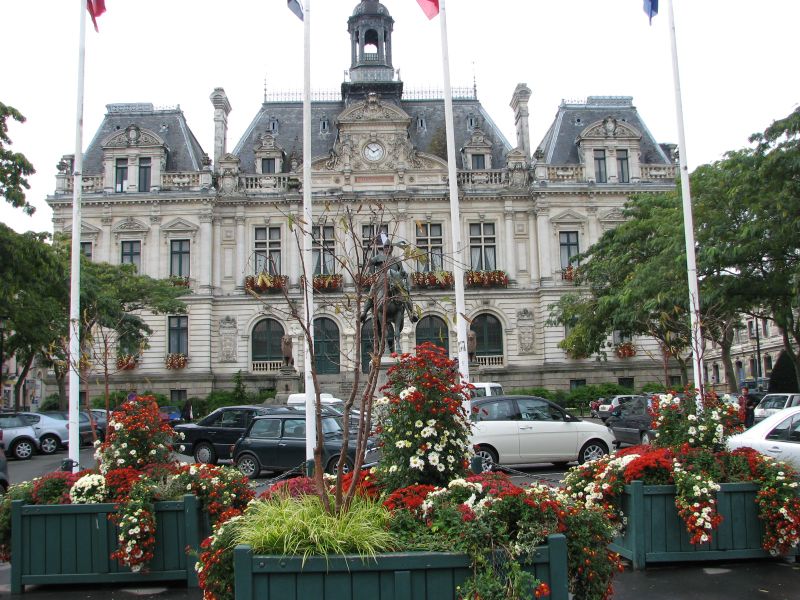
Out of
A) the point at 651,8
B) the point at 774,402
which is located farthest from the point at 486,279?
→ the point at 651,8

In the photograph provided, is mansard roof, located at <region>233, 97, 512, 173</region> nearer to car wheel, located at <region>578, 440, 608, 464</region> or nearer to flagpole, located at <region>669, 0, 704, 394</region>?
flagpole, located at <region>669, 0, 704, 394</region>

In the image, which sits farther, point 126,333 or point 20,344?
point 126,333

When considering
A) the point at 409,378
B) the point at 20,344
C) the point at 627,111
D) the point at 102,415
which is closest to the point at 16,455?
the point at 102,415

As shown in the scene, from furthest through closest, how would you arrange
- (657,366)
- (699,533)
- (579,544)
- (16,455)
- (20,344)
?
(657,366), (20,344), (16,455), (699,533), (579,544)

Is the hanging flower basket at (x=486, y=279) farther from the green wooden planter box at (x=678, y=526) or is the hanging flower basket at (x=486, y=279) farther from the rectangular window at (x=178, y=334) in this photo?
the green wooden planter box at (x=678, y=526)

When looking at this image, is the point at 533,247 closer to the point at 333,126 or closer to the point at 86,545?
the point at 333,126

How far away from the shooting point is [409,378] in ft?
26.8

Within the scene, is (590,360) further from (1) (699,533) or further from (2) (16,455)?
(1) (699,533)

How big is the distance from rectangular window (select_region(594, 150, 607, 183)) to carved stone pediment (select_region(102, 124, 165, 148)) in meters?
25.2

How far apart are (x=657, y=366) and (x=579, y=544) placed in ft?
125

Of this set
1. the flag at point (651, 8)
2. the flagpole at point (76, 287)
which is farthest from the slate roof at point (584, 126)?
the flagpole at point (76, 287)

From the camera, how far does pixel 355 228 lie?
4325cm

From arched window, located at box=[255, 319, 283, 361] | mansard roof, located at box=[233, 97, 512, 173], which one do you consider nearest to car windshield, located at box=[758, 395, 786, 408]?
mansard roof, located at box=[233, 97, 512, 173]

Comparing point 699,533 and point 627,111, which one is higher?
point 627,111
